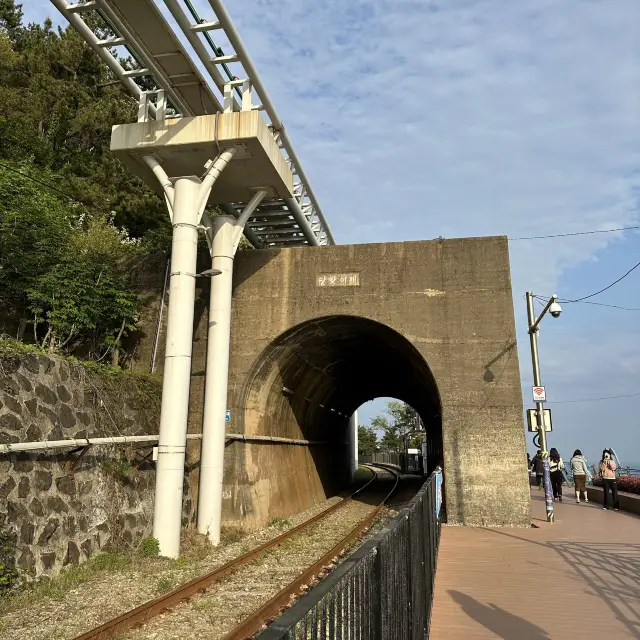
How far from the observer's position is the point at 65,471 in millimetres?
9055

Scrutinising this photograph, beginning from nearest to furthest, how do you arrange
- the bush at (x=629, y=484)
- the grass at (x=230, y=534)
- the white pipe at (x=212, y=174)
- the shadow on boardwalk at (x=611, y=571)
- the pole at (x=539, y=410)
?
1. the shadow on boardwalk at (x=611, y=571)
2. the white pipe at (x=212, y=174)
3. the grass at (x=230, y=534)
4. the pole at (x=539, y=410)
5. the bush at (x=629, y=484)

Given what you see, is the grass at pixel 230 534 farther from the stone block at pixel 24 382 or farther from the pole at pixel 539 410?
the pole at pixel 539 410

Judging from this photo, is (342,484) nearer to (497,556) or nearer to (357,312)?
(357,312)

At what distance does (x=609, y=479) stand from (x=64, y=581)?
13687 millimetres

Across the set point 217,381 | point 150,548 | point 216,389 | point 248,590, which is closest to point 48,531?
point 150,548

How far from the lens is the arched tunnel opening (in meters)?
14.8

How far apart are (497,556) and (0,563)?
7467mm

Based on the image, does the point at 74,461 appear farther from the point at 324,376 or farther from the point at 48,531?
the point at 324,376

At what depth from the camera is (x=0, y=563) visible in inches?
283

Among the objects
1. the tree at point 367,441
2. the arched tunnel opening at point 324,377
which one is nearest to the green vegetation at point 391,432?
the tree at point 367,441

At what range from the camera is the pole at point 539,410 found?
42.6 ft

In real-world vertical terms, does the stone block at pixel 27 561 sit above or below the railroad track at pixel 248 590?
above

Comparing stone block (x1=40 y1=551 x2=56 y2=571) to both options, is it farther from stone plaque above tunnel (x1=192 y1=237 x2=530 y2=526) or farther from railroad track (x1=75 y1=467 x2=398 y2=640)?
stone plaque above tunnel (x1=192 y1=237 x2=530 y2=526)

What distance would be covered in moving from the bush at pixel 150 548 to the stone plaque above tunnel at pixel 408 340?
11.1 ft
